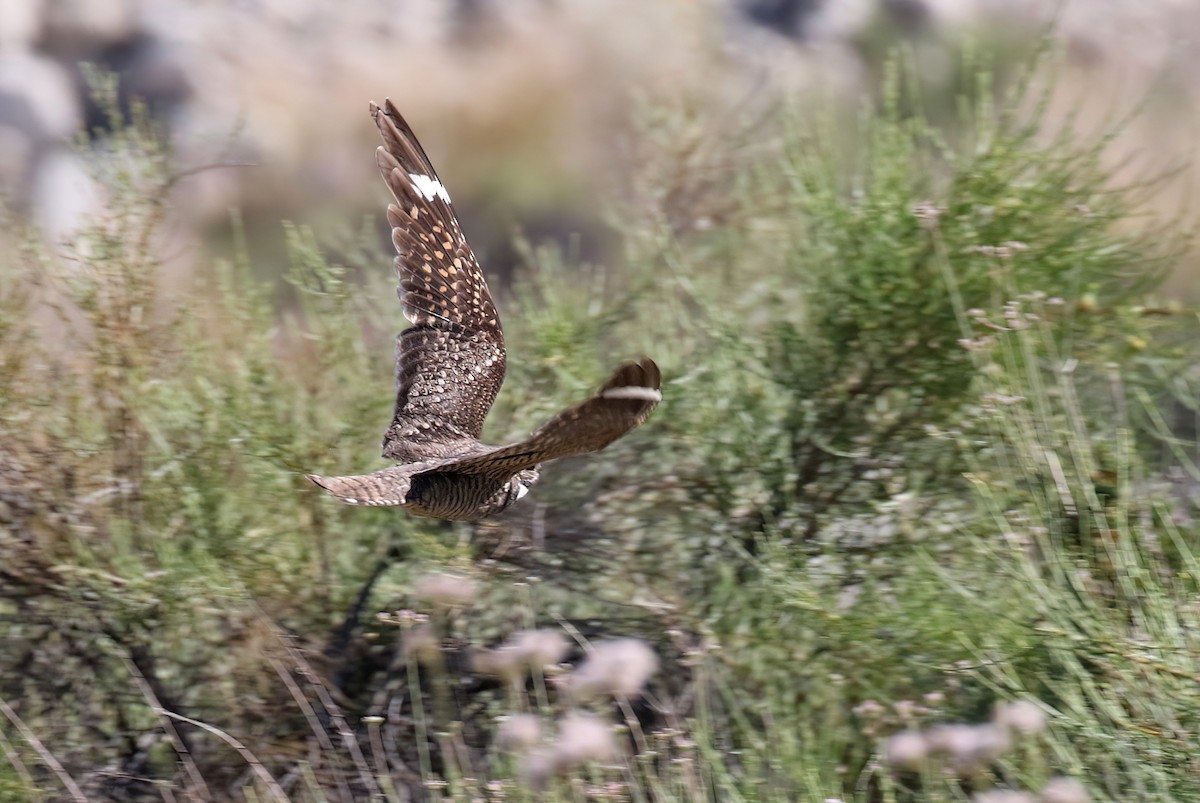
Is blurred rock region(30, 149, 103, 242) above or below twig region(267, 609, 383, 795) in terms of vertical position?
above

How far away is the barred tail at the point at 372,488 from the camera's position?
224cm

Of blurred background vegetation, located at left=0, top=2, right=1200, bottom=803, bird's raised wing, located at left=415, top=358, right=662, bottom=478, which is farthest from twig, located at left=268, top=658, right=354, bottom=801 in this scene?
bird's raised wing, located at left=415, top=358, right=662, bottom=478

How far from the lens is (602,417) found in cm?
194

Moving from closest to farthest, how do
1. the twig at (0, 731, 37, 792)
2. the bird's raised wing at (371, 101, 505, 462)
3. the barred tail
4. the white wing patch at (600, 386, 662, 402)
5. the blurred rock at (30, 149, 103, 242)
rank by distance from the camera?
the white wing patch at (600, 386, 662, 402) → the barred tail → the twig at (0, 731, 37, 792) → the bird's raised wing at (371, 101, 505, 462) → the blurred rock at (30, 149, 103, 242)

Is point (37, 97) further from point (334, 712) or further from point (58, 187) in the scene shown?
point (334, 712)

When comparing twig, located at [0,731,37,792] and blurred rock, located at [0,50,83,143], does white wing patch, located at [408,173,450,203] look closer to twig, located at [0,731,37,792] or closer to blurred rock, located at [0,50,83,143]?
twig, located at [0,731,37,792]

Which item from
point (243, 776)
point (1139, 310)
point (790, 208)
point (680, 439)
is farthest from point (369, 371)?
point (1139, 310)

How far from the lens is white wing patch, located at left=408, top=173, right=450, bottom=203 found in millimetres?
2980

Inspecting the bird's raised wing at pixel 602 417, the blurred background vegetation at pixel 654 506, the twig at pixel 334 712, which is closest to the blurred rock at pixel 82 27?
the blurred background vegetation at pixel 654 506

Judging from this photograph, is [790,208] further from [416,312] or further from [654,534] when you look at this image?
[416,312]

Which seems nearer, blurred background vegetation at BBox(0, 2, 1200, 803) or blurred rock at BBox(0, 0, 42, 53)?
blurred background vegetation at BBox(0, 2, 1200, 803)

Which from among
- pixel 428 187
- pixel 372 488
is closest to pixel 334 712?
pixel 372 488

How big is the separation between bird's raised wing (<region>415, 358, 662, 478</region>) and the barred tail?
23 cm

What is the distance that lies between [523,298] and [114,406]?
107 cm
